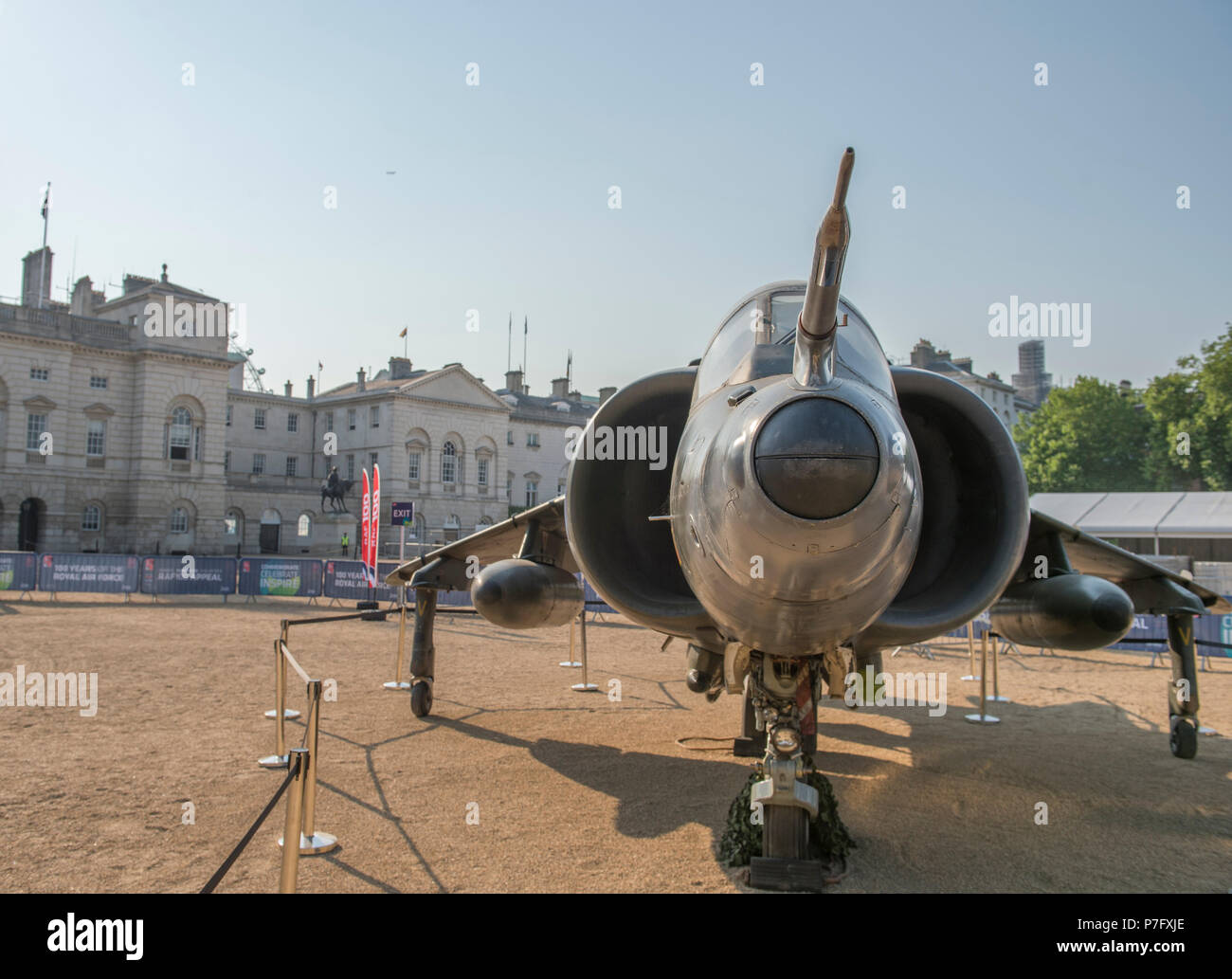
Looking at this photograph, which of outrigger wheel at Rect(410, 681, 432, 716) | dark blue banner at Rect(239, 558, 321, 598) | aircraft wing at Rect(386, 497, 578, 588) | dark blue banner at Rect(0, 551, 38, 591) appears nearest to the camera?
aircraft wing at Rect(386, 497, 578, 588)

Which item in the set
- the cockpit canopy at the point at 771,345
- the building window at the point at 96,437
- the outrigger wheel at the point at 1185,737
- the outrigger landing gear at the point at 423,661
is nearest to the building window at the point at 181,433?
the building window at the point at 96,437

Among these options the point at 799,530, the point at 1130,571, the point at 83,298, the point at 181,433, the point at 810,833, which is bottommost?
the point at 810,833

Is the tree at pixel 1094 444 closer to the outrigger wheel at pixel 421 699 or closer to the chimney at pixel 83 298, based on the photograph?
the outrigger wheel at pixel 421 699

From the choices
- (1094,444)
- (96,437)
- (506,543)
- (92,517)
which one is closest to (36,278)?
(96,437)

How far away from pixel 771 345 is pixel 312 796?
4.31m

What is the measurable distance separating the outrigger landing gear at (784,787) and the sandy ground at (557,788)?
0.87 feet

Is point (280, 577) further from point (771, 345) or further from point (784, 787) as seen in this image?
point (771, 345)

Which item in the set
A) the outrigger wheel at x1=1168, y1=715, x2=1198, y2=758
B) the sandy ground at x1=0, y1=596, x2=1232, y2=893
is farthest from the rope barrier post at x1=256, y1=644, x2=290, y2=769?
the outrigger wheel at x1=1168, y1=715, x2=1198, y2=758

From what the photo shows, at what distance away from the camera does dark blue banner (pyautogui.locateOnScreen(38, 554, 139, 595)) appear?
28.1m

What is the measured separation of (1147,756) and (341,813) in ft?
29.4

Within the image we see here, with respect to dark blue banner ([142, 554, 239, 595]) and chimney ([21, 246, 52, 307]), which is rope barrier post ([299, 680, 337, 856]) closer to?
dark blue banner ([142, 554, 239, 595])

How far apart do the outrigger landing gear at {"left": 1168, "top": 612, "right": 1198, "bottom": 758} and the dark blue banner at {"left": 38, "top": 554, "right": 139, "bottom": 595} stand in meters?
29.1

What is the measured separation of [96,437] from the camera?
49.9 meters

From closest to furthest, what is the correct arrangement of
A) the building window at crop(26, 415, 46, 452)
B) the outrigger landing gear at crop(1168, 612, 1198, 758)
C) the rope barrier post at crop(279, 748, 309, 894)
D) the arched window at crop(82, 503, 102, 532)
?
the rope barrier post at crop(279, 748, 309, 894) → the outrigger landing gear at crop(1168, 612, 1198, 758) → the building window at crop(26, 415, 46, 452) → the arched window at crop(82, 503, 102, 532)
